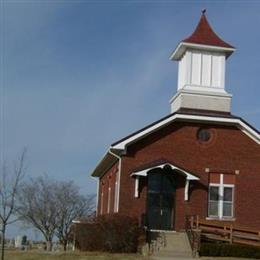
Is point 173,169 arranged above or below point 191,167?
below

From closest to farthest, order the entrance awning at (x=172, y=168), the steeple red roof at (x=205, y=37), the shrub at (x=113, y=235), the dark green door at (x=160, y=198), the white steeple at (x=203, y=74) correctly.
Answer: the shrub at (x=113, y=235), the entrance awning at (x=172, y=168), the dark green door at (x=160, y=198), the white steeple at (x=203, y=74), the steeple red roof at (x=205, y=37)

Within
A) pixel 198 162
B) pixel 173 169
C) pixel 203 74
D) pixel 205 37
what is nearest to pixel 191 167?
pixel 198 162

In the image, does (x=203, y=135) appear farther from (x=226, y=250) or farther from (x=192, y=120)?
(x=226, y=250)

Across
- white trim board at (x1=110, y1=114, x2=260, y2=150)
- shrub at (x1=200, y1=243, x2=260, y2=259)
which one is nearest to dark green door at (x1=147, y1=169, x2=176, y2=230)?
white trim board at (x1=110, y1=114, x2=260, y2=150)

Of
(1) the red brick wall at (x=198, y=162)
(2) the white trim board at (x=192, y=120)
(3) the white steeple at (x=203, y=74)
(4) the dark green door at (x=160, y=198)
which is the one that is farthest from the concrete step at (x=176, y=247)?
(3) the white steeple at (x=203, y=74)

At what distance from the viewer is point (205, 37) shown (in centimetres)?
4088

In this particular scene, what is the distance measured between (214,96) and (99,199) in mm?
14101

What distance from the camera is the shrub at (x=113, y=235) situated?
105ft

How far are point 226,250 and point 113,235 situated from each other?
5384 mm

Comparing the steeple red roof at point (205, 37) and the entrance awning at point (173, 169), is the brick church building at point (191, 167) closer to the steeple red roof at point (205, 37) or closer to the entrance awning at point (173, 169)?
the entrance awning at point (173, 169)

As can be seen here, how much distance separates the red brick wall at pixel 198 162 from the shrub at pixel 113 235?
3061 millimetres

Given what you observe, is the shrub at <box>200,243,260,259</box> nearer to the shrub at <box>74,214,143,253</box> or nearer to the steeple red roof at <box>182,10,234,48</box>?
the shrub at <box>74,214,143,253</box>

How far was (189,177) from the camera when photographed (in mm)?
35781

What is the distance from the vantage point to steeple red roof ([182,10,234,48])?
132ft
